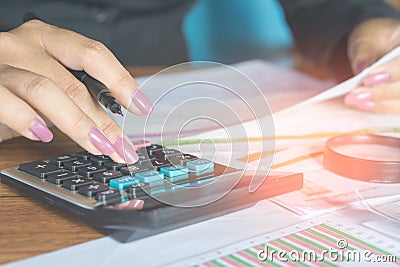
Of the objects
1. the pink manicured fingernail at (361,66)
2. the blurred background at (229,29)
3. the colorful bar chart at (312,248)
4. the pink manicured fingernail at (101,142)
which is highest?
the blurred background at (229,29)

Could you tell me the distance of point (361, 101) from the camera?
87 centimetres

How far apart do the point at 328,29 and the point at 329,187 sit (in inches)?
26.1

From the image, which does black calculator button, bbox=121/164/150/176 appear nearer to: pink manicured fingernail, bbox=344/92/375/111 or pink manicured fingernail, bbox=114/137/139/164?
pink manicured fingernail, bbox=114/137/139/164

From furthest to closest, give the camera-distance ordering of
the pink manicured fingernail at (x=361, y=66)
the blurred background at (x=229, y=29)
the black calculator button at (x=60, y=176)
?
the blurred background at (x=229, y=29) → the pink manicured fingernail at (x=361, y=66) → the black calculator button at (x=60, y=176)

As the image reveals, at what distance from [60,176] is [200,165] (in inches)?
4.9

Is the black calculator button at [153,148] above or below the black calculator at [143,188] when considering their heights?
above

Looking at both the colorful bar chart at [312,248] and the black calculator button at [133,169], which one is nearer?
the colorful bar chart at [312,248]

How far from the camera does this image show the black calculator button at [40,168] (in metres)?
0.55

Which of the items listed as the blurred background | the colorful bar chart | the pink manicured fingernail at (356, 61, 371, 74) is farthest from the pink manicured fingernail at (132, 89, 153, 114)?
the blurred background

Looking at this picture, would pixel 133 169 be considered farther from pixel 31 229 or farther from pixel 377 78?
pixel 377 78

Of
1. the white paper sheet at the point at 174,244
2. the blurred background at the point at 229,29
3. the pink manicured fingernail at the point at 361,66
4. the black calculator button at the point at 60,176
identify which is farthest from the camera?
the blurred background at the point at 229,29

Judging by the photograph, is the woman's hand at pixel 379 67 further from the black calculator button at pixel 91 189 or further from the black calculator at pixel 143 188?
the black calculator button at pixel 91 189

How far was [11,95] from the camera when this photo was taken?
0.61 meters

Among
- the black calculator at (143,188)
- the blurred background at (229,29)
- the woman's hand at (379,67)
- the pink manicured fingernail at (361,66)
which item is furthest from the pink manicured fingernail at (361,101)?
the blurred background at (229,29)
